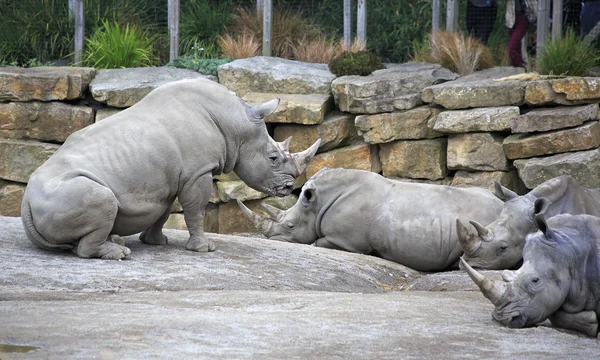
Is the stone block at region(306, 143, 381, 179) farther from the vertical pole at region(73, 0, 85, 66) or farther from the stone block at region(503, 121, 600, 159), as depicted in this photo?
the vertical pole at region(73, 0, 85, 66)

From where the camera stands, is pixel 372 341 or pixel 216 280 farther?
pixel 216 280

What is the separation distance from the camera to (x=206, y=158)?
8602 mm

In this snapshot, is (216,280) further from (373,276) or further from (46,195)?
(373,276)

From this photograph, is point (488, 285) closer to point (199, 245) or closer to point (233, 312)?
point (233, 312)

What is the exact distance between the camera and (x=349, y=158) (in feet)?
48.6

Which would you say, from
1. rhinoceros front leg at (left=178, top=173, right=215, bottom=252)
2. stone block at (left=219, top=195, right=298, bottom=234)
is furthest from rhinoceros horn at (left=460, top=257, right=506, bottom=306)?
stone block at (left=219, top=195, right=298, bottom=234)

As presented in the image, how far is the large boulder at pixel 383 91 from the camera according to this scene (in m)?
14.4

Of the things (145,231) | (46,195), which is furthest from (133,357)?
(145,231)

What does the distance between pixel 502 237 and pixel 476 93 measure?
4637 mm

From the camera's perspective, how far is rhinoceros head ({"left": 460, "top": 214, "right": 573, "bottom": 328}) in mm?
6102

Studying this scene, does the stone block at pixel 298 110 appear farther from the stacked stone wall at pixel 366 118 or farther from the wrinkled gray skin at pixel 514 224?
the wrinkled gray skin at pixel 514 224

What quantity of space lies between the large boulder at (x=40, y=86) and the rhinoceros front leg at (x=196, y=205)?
679 centimetres

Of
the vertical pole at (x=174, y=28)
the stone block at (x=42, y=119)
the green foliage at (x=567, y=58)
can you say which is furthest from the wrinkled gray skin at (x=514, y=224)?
the vertical pole at (x=174, y=28)

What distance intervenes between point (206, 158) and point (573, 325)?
357 cm
